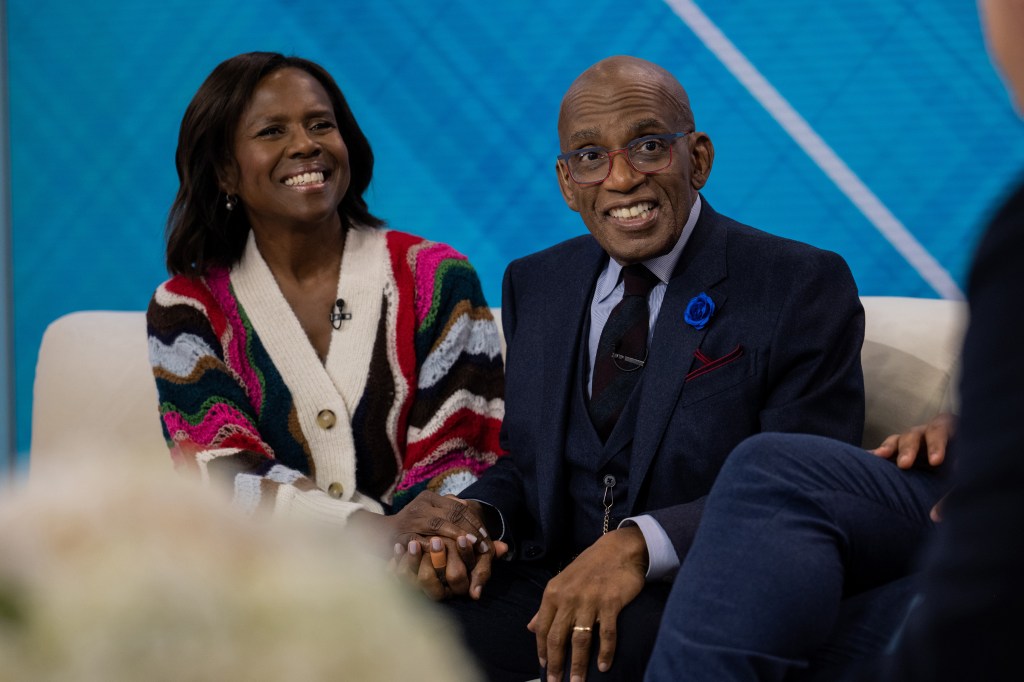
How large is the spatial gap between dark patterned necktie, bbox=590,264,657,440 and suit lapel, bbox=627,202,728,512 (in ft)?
0.15

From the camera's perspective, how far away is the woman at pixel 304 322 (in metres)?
2.17

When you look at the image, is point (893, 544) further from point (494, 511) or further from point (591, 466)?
point (494, 511)

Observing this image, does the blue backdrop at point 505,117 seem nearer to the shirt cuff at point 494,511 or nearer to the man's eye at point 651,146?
the man's eye at point 651,146

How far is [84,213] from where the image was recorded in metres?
3.53

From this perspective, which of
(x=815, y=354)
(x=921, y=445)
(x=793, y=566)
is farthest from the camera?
(x=815, y=354)

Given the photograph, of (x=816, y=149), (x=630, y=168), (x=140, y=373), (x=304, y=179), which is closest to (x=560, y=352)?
(x=630, y=168)

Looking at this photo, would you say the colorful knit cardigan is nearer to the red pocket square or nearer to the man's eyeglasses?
the man's eyeglasses

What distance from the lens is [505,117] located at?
322cm

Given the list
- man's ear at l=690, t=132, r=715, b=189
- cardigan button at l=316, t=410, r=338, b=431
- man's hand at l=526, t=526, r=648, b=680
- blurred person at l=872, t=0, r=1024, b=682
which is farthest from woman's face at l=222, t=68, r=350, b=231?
blurred person at l=872, t=0, r=1024, b=682

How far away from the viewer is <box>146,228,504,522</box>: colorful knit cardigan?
7.07ft

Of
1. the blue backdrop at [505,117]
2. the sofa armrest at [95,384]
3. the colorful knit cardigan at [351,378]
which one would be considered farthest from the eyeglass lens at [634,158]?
the blue backdrop at [505,117]

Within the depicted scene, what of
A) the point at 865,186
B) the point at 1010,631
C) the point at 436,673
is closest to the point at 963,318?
the point at 1010,631

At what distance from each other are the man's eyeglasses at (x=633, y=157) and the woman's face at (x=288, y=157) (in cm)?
58

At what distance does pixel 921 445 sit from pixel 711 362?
36 cm
